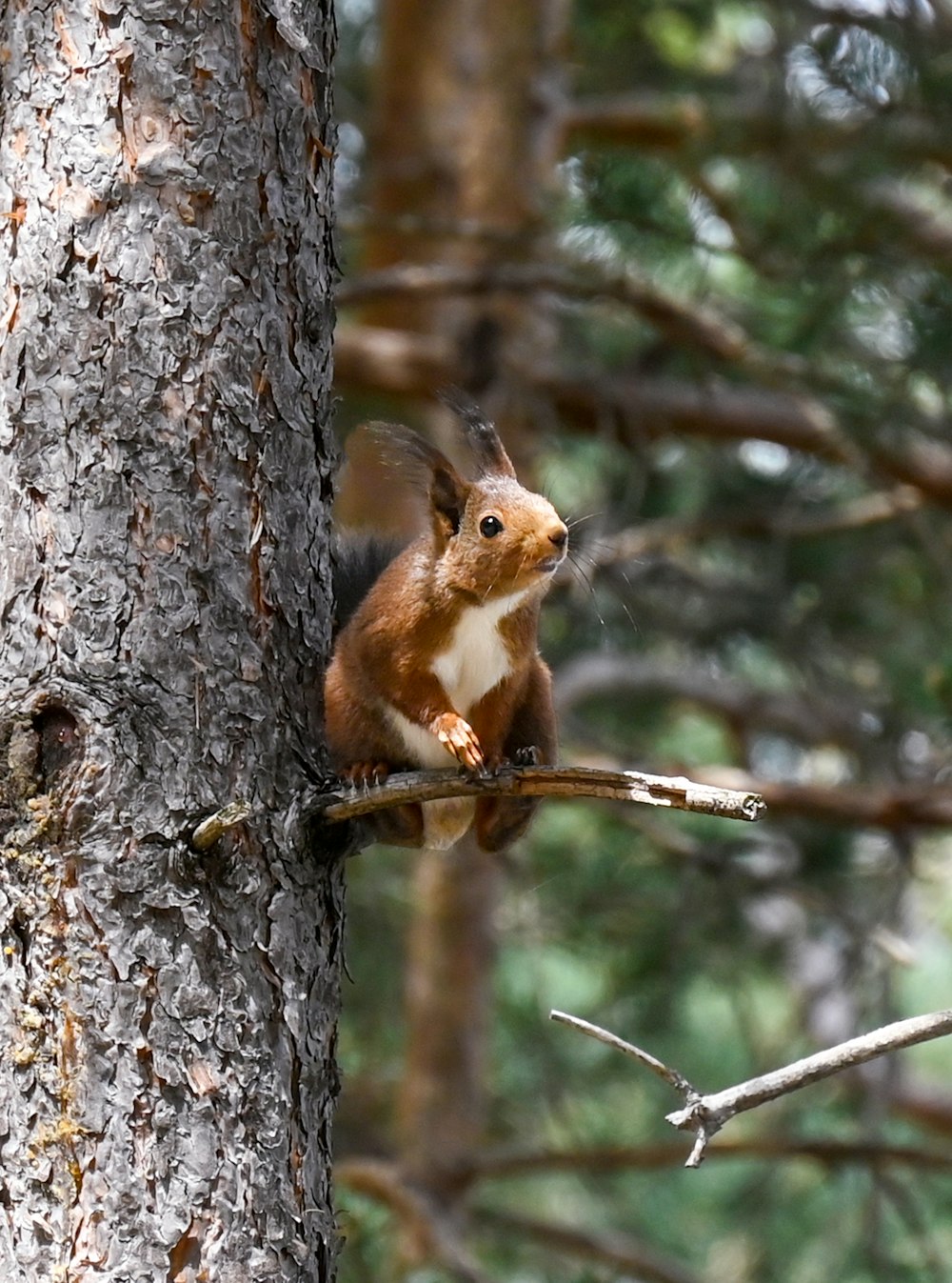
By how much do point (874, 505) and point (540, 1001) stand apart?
1.74 m

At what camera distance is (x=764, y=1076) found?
1.35 meters

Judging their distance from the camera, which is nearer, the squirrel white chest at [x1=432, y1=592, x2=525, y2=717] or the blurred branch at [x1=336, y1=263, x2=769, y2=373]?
the squirrel white chest at [x1=432, y1=592, x2=525, y2=717]

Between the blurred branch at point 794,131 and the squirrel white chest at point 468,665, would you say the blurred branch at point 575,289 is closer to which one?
the blurred branch at point 794,131

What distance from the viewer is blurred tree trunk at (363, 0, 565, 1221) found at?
4.59 m

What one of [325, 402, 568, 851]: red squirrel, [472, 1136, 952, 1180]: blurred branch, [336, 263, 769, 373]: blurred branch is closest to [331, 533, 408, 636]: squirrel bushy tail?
[325, 402, 568, 851]: red squirrel

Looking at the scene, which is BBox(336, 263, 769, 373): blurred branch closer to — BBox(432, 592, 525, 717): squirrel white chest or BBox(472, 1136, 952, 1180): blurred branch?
BBox(472, 1136, 952, 1180): blurred branch

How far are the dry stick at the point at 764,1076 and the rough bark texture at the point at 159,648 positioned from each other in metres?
0.38

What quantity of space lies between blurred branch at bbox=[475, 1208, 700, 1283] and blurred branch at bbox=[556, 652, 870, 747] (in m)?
1.34

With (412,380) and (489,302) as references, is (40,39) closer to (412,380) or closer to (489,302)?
(412,380)

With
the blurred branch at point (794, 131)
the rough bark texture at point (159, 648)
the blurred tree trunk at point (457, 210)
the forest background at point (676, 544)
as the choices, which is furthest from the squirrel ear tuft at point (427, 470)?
the blurred tree trunk at point (457, 210)

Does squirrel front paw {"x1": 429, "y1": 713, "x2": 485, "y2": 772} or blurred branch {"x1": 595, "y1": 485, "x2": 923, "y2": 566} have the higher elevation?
squirrel front paw {"x1": 429, "y1": 713, "x2": 485, "y2": 772}

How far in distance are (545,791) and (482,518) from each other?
1.36ft

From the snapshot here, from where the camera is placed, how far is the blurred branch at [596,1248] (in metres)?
3.88

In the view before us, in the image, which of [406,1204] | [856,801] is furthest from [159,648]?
[406,1204]
